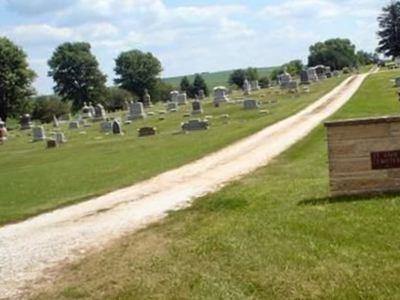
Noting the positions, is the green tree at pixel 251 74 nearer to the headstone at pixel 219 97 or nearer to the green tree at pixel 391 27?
the green tree at pixel 391 27

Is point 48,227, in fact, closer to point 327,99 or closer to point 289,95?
point 327,99

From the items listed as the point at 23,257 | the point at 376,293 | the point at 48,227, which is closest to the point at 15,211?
the point at 48,227

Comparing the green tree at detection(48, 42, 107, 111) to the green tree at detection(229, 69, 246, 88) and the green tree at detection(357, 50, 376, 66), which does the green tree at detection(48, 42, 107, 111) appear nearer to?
the green tree at detection(229, 69, 246, 88)

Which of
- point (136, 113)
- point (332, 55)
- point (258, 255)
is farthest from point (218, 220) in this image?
point (332, 55)

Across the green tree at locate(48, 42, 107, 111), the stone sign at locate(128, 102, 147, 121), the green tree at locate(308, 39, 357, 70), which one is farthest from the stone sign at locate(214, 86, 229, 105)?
the green tree at locate(308, 39, 357, 70)

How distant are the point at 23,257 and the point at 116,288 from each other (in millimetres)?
2490

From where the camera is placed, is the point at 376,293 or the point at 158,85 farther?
the point at 158,85

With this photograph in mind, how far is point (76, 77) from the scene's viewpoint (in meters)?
99.0

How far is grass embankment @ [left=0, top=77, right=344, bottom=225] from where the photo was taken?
1609 cm

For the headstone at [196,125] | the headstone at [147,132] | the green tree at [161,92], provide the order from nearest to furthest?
the headstone at [196,125] < the headstone at [147,132] < the green tree at [161,92]

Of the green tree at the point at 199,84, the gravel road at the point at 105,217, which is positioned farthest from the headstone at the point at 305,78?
the gravel road at the point at 105,217

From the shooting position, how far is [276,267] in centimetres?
752

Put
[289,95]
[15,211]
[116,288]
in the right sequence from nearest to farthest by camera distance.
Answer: [116,288], [15,211], [289,95]

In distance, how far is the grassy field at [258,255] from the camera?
695 centimetres
